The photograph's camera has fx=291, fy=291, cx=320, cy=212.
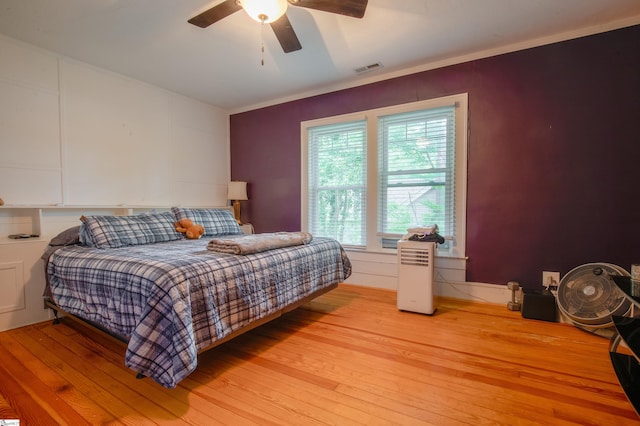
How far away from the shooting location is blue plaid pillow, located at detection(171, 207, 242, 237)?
321 centimetres

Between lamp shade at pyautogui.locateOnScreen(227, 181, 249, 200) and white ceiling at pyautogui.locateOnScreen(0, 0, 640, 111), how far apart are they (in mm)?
1473

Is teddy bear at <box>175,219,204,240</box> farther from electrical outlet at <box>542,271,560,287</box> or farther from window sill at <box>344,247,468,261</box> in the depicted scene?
electrical outlet at <box>542,271,560,287</box>

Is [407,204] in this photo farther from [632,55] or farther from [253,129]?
[253,129]

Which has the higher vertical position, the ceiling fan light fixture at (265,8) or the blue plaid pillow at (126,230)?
the ceiling fan light fixture at (265,8)

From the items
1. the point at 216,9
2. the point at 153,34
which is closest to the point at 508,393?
the point at 216,9

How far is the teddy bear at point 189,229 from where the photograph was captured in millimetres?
2990

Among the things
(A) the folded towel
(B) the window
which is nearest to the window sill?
(B) the window

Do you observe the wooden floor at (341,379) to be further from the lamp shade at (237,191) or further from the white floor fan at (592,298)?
the lamp shade at (237,191)

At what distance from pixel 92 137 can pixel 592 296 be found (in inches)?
192

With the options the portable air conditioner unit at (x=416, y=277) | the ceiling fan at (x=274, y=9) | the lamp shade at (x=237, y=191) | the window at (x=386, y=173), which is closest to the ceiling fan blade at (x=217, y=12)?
the ceiling fan at (x=274, y=9)

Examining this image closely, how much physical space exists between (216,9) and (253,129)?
255 centimetres

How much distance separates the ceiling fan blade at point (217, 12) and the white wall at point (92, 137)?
186cm

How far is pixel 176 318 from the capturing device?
1380mm

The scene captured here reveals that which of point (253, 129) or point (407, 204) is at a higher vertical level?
point (253, 129)
